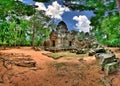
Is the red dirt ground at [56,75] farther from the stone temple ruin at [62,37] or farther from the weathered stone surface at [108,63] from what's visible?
the stone temple ruin at [62,37]

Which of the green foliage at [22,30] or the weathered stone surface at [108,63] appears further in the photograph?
the green foliage at [22,30]

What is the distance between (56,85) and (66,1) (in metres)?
4.64

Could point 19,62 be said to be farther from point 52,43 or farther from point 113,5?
point 52,43

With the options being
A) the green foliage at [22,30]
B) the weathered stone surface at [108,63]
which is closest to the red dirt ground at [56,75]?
the weathered stone surface at [108,63]

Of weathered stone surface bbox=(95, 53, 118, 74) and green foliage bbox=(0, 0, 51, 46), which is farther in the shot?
green foliage bbox=(0, 0, 51, 46)

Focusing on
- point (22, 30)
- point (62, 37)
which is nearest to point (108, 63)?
point (62, 37)

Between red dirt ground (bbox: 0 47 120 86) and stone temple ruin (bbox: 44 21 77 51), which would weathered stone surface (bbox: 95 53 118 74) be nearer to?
red dirt ground (bbox: 0 47 120 86)

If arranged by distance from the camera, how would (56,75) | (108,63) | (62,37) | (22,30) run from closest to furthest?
(56,75), (108,63), (62,37), (22,30)

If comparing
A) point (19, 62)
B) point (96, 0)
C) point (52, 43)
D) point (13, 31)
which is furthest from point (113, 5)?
point (13, 31)

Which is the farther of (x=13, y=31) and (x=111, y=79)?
(x=13, y=31)

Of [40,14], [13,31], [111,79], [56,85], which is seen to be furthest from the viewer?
[13,31]

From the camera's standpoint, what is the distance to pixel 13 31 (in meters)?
38.7

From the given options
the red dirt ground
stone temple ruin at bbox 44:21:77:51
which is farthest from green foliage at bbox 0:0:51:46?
the red dirt ground

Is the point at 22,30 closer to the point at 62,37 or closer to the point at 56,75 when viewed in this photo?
the point at 62,37
